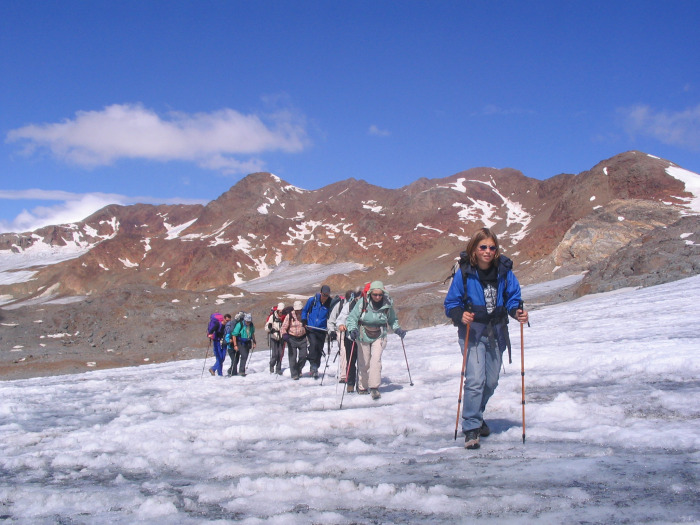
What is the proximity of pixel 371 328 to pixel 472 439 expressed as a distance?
137 inches

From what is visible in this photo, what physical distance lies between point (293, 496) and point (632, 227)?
56287 mm

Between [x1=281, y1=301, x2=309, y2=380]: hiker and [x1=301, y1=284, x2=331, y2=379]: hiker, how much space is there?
0.47 ft

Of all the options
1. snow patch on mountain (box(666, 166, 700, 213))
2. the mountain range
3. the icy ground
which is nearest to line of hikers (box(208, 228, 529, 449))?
the icy ground

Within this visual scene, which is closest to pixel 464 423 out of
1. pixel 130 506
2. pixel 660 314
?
pixel 130 506

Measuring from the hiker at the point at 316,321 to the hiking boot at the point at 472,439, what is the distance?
20.0ft

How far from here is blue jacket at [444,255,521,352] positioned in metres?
5.07

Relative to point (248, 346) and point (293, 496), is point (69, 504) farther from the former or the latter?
point (248, 346)

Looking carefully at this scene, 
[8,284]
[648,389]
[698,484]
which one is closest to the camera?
[698,484]

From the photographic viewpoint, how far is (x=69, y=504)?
3975 millimetres

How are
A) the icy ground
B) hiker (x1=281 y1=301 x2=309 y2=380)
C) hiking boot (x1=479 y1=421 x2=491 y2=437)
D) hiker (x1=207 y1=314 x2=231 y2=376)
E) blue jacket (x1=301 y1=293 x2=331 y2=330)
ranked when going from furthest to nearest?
hiker (x1=207 y1=314 x2=231 y2=376) < hiker (x1=281 y1=301 x2=309 y2=380) < blue jacket (x1=301 y1=293 x2=331 y2=330) < hiking boot (x1=479 y1=421 x2=491 y2=437) < the icy ground

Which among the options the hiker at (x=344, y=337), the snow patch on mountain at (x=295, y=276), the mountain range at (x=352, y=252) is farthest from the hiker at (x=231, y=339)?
the snow patch on mountain at (x=295, y=276)

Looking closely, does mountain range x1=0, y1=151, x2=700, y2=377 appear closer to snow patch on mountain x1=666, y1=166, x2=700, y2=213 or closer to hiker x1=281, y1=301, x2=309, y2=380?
snow patch on mountain x1=666, y1=166, x2=700, y2=213

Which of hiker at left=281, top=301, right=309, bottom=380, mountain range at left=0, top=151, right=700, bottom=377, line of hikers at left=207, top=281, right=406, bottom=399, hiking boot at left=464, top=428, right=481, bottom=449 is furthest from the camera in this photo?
mountain range at left=0, top=151, right=700, bottom=377

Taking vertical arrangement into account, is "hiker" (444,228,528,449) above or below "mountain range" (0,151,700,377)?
below
